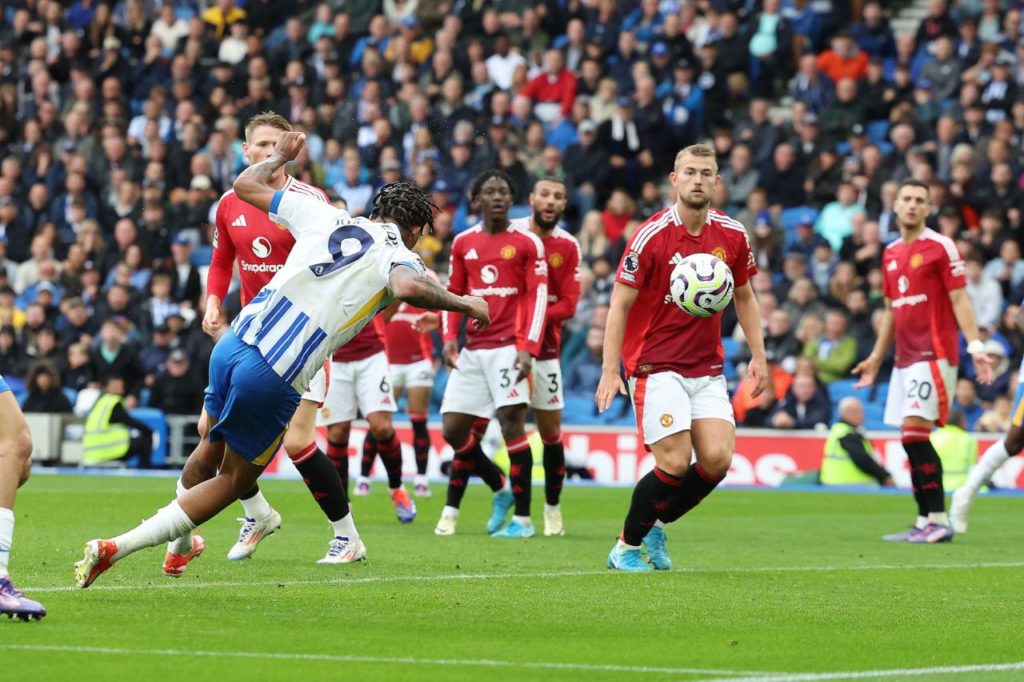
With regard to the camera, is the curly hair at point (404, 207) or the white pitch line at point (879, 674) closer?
the white pitch line at point (879, 674)

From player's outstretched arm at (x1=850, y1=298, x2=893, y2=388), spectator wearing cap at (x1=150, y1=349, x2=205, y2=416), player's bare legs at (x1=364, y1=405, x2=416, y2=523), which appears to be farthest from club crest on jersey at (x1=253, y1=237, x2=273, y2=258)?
spectator wearing cap at (x1=150, y1=349, x2=205, y2=416)

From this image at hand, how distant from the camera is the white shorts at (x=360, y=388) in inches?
584

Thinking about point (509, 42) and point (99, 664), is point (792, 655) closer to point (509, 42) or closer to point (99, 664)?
point (99, 664)

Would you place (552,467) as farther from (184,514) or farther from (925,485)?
(184,514)

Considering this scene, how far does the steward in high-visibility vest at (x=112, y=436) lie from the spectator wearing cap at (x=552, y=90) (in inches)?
288

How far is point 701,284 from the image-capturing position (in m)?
10.3

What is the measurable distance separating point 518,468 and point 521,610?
5204 mm

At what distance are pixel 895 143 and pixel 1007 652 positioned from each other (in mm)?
16386

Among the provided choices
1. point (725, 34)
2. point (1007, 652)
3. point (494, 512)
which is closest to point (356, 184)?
point (725, 34)

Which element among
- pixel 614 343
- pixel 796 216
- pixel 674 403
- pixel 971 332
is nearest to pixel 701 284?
pixel 614 343

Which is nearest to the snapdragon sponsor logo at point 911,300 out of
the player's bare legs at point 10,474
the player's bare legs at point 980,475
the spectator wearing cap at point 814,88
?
the player's bare legs at point 980,475

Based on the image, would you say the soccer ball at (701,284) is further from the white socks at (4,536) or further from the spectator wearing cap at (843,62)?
the spectator wearing cap at (843,62)

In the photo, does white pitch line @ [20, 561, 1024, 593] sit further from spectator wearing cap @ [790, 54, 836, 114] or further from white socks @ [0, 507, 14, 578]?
spectator wearing cap @ [790, 54, 836, 114]

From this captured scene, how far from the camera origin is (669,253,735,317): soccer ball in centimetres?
1033
